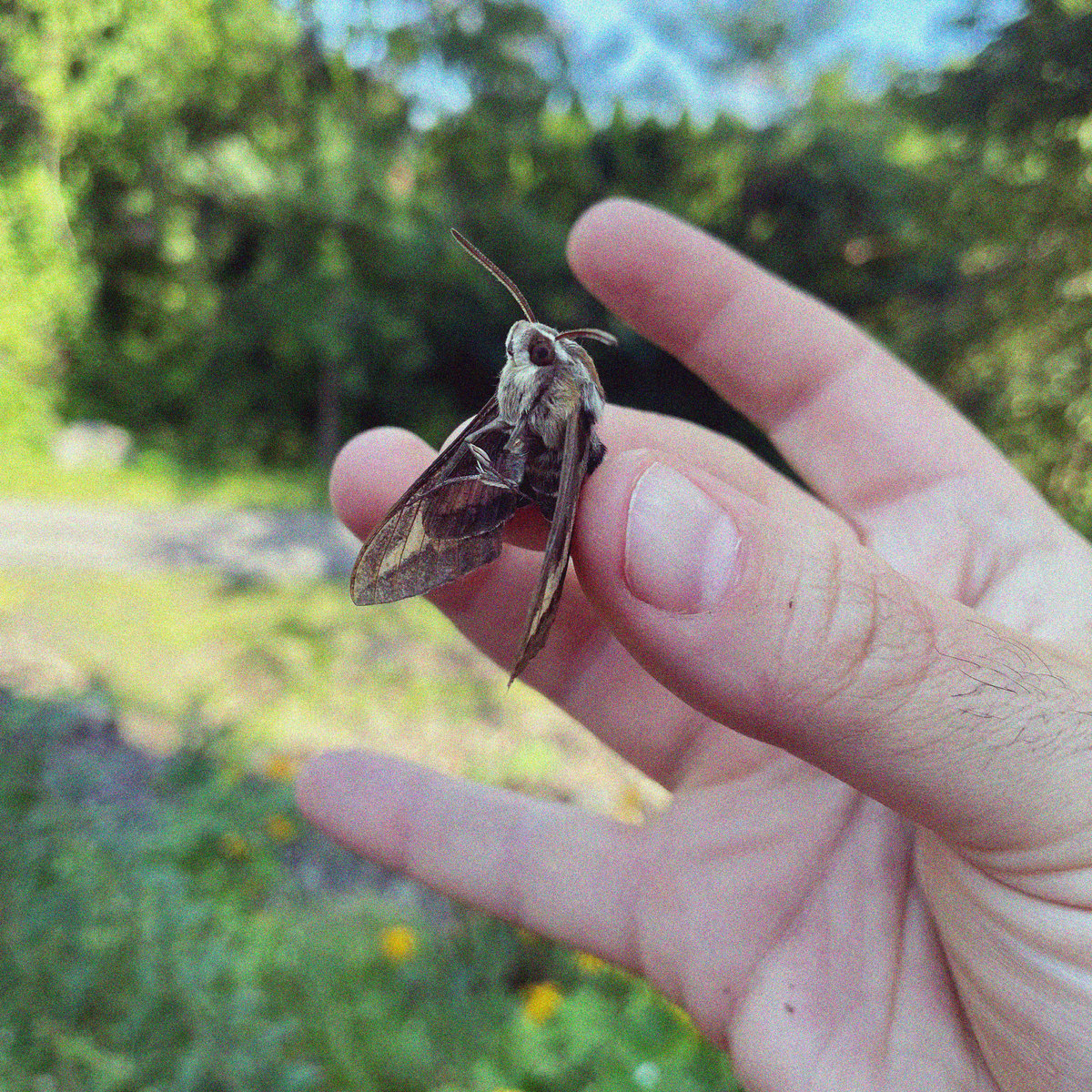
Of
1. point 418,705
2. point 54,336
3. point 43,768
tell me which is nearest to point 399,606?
point 418,705

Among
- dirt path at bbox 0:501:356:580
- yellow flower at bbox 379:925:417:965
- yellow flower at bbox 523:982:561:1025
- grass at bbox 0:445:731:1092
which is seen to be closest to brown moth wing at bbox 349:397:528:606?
grass at bbox 0:445:731:1092

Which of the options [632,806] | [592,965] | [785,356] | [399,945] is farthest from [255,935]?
[785,356]

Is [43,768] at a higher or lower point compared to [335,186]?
lower

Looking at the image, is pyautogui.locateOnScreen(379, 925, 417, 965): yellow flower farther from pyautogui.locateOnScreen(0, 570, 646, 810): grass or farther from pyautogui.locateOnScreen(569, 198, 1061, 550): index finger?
pyautogui.locateOnScreen(569, 198, 1061, 550): index finger

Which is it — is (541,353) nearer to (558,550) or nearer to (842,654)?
(558,550)

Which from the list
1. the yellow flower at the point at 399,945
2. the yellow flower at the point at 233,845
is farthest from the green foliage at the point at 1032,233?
the yellow flower at the point at 233,845

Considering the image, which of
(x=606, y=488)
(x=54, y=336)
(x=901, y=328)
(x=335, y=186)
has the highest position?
(x=901, y=328)

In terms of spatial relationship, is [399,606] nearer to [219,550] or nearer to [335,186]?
[219,550]
